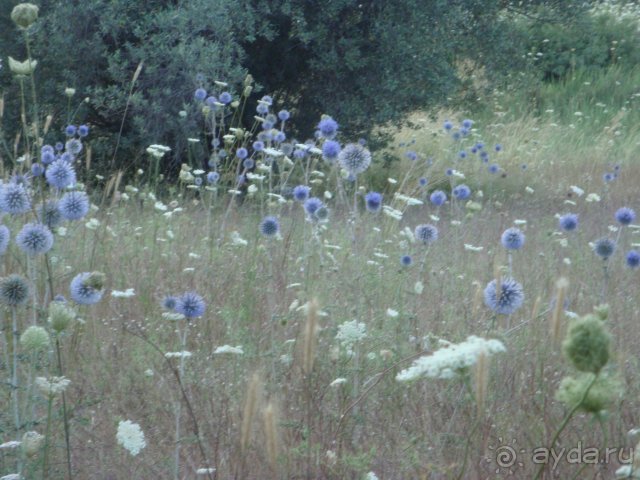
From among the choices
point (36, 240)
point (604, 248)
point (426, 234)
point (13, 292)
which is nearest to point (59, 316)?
point (13, 292)

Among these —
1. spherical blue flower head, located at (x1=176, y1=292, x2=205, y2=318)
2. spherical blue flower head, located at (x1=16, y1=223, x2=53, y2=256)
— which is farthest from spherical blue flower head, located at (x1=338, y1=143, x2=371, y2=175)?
spherical blue flower head, located at (x1=16, y1=223, x2=53, y2=256)

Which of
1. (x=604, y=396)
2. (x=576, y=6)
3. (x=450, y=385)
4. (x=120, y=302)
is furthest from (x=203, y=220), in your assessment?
(x=576, y=6)

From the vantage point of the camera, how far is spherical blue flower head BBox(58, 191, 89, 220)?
3168mm

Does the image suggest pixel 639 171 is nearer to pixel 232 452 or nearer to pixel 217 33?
pixel 217 33

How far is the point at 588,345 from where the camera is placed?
53.3 inches

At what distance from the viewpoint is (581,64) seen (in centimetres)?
1678

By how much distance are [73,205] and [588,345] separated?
2.24m

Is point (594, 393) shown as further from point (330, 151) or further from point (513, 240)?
point (330, 151)

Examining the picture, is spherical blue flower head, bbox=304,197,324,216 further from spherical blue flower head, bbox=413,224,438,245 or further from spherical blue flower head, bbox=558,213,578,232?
spherical blue flower head, bbox=558,213,578,232

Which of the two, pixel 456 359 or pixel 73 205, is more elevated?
pixel 456 359

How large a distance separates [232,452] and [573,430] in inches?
41.4

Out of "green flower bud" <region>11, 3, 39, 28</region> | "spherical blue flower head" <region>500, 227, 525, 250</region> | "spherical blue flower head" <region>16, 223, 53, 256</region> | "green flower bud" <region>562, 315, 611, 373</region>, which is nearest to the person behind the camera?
"green flower bud" <region>562, 315, 611, 373</region>

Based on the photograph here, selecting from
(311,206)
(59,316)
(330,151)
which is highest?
(59,316)

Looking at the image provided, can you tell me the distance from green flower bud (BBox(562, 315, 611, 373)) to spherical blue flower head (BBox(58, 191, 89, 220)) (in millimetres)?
2169
